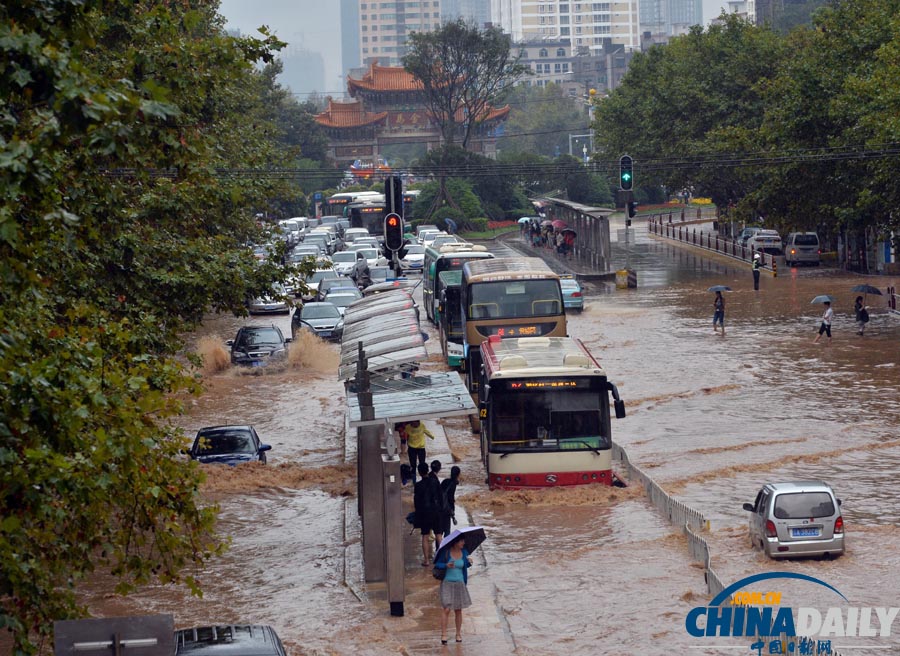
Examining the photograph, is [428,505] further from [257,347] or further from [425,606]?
[257,347]

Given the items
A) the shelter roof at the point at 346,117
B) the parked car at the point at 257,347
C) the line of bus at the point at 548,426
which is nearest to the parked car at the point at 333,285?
the parked car at the point at 257,347

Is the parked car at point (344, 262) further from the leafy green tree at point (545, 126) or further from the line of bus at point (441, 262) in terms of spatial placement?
the leafy green tree at point (545, 126)

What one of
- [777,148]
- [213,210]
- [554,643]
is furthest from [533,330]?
[777,148]

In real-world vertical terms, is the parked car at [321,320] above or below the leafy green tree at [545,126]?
below

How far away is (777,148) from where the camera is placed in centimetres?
5434

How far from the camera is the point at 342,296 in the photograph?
48125 millimetres

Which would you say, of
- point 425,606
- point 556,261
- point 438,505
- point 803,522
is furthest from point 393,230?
point 556,261

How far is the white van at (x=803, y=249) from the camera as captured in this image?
64.5m

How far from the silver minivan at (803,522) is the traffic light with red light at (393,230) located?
11133 millimetres

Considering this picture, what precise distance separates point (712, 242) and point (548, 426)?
5914 cm

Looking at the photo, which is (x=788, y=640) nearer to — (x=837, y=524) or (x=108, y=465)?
(x=837, y=524)

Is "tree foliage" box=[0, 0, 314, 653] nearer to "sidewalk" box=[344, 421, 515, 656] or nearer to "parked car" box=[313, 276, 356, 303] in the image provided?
"sidewalk" box=[344, 421, 515, 656]

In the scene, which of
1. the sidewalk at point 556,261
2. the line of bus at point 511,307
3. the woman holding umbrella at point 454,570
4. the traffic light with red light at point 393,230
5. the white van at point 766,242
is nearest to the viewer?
the woman holding umbrella at point 454,570

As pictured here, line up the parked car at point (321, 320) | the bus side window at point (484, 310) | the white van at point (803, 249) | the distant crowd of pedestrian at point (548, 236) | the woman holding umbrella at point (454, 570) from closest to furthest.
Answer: the woman holding umbrella at point (454, 570), the bus side window at point (484, 310), the parked car at point (321, 320), the white van at point (803, 249), the distant crowd of pedestrian at point (548, 236)
